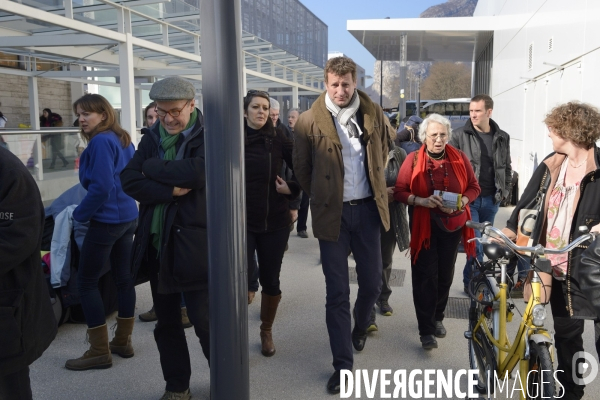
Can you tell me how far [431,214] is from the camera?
489 cm

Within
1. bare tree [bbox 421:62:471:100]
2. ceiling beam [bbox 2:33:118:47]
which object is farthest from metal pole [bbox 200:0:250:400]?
bare tree [bbox 421:62:471:100]

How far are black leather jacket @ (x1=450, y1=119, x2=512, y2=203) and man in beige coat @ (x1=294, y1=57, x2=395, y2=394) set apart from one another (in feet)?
6.47

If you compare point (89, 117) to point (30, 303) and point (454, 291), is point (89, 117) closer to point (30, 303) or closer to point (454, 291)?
point (30, 303)

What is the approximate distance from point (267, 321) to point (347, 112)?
1.74m

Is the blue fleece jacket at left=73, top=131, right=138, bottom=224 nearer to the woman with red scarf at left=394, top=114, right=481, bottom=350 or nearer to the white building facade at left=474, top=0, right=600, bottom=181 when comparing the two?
the woman with red scarf at left=394, top=114, right=481, bottom=350

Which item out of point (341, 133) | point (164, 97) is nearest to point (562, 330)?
point (341, 133)

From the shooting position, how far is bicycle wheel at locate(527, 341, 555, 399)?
9.80 feet

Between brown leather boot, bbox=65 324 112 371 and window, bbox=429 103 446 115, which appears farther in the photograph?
window, bbox=429 103 446 115

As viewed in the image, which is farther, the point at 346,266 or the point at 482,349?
the point at 346,266

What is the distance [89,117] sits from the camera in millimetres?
4520

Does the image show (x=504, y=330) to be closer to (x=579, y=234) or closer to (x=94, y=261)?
(x=579, y=234)

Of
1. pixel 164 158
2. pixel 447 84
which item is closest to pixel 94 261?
pixel 164 158

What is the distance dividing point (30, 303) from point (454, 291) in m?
4.67

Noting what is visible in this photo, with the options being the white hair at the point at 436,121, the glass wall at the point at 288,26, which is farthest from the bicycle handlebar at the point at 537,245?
the glass wall at the point at 288,26
